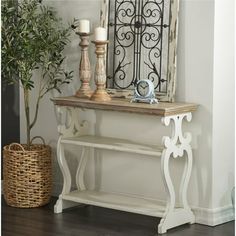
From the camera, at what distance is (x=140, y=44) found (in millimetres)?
3729

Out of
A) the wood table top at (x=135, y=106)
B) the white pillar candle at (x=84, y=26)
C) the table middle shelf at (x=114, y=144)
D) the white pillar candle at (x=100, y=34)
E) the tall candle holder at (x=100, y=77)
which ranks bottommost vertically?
the table middle shelf at (x=114, y=144)

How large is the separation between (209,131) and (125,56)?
76 cm

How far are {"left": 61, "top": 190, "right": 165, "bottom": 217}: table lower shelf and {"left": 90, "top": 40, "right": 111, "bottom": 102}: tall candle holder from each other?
65cm

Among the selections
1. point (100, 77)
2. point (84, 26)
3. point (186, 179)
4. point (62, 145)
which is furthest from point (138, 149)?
point (84, 26)

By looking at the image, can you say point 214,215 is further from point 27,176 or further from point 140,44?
point 27,176

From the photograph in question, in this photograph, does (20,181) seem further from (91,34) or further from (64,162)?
(91,34)

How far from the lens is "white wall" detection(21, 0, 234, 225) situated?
11.5 feet

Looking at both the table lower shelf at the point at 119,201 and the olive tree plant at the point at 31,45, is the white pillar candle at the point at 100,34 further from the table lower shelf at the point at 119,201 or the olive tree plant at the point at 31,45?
the table lower shelf at the point at 119,201

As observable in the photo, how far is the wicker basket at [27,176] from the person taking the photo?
13.0 feet

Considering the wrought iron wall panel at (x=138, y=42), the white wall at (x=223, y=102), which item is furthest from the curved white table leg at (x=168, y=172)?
the wrought iron wall panel at (x=138, y=42)

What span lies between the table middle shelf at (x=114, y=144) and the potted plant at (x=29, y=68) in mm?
325

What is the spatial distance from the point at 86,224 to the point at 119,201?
0.86 feet

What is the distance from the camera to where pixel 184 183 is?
11.7 ft

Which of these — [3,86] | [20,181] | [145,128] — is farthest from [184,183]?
[3,86]
